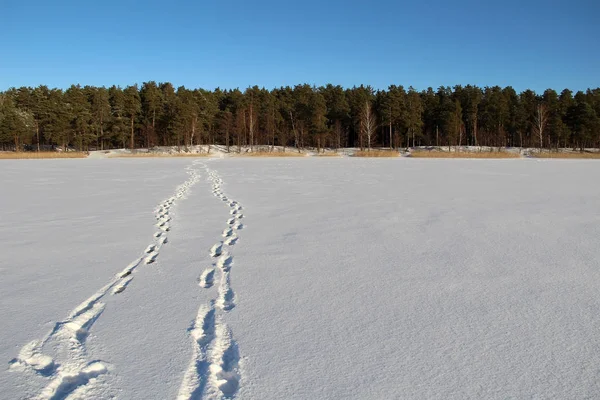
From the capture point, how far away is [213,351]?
236cm

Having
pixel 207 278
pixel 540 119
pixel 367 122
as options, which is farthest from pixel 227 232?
pixel 540 119

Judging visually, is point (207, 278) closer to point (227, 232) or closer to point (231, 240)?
point (231, 240)

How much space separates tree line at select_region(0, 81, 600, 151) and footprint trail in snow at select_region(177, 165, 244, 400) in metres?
43.7

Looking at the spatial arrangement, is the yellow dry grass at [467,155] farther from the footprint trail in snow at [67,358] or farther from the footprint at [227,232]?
A: the footprint trail in snow at [67,358]

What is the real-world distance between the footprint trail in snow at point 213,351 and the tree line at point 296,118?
1720 inches

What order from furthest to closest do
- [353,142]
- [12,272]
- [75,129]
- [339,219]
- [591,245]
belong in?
1. [353,142]
2. [75,129]
3. [339,219]
4. [591,245]
5. [12,272]

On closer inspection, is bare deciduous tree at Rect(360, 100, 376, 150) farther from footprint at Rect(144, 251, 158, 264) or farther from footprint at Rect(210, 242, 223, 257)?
footprint at Rect(144, 251, 158, 264)

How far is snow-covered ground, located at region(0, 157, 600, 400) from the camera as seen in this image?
6.77 ft

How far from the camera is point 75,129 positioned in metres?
48.8

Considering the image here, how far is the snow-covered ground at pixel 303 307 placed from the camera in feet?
6.77

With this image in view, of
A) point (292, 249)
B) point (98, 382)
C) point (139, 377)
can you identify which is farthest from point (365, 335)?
point (292, 249)

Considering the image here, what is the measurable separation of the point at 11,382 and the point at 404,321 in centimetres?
216

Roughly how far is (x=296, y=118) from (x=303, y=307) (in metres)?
53.0

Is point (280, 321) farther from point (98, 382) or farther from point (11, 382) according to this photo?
point (11, 382)
